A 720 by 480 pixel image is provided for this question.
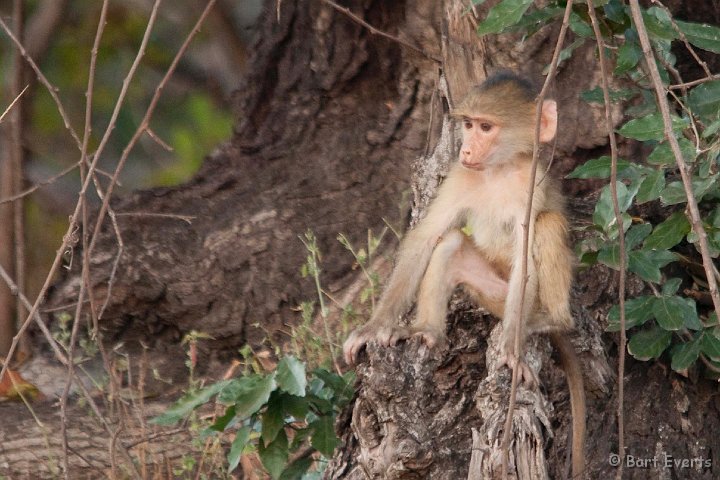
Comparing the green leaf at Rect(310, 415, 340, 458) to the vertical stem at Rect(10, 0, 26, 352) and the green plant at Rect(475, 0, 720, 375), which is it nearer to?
the green plant at Rect(475, 0, 720, 375)

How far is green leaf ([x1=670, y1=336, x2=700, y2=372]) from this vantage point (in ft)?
15.7

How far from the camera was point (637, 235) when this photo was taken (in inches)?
188

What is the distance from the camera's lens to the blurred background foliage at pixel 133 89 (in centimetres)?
973

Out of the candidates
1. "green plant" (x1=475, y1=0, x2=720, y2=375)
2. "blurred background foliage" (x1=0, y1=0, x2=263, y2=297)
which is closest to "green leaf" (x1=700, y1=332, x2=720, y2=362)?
"green plant" (x1=475, y1=0, x2=720, y2=375)

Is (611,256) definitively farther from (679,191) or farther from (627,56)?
(627,56)

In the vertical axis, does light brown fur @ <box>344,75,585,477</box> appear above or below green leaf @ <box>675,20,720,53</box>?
below

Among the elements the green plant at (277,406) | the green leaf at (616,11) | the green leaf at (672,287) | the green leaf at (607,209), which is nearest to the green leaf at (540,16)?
the green leaf at (616,11)

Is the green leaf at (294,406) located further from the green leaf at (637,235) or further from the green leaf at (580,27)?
the green leaf at (580,27)

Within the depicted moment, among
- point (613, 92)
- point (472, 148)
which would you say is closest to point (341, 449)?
point (472, 148)

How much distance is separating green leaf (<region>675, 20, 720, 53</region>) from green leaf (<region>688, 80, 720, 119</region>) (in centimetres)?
20

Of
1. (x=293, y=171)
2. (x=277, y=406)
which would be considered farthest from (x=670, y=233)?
(x=293, y=171)

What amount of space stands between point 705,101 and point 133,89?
7405 mm

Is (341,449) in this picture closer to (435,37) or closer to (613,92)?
(613,92)

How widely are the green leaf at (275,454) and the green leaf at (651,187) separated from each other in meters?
1.58
